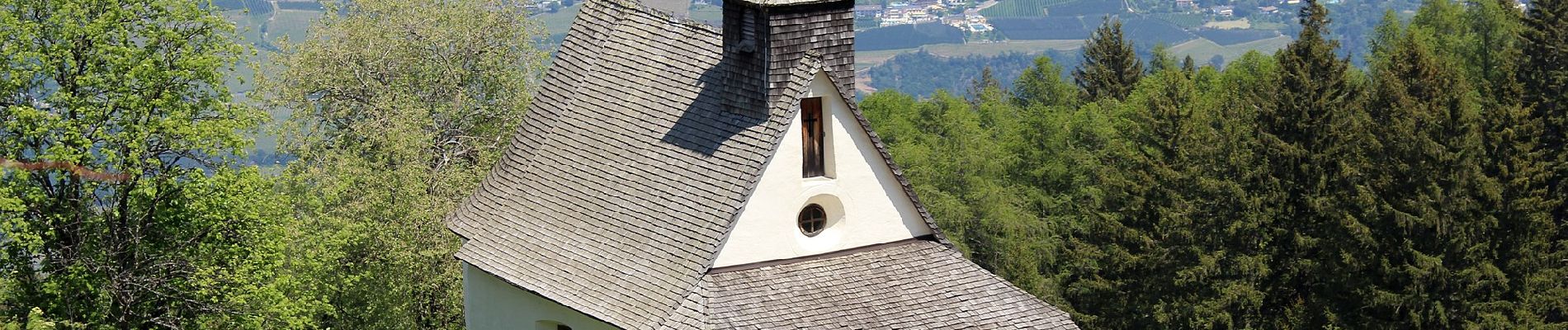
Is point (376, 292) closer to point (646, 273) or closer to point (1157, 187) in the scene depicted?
point (646, 273)

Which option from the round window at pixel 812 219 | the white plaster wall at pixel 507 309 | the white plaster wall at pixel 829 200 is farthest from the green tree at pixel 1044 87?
the round window at pixel 812 219

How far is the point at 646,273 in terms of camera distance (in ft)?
101

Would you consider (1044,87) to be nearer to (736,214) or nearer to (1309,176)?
(1309,176)

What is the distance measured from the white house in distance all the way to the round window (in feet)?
0.07

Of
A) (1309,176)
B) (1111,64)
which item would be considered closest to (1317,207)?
(1309,176)

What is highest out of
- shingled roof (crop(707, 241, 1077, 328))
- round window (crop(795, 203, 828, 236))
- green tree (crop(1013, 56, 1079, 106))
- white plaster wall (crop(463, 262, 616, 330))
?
round window (crop(795, 203, 828, 236))

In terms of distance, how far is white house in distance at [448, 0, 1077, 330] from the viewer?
100 feet

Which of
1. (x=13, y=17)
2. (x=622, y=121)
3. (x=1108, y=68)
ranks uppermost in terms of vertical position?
(x=13, y=17)

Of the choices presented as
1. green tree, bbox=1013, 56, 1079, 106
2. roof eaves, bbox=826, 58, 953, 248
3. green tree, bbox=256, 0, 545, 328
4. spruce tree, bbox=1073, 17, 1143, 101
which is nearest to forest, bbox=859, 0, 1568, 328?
green tree, bbox=256, 0, 545, 328

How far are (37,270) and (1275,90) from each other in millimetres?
29539

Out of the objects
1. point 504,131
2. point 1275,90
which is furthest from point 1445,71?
point 504,131

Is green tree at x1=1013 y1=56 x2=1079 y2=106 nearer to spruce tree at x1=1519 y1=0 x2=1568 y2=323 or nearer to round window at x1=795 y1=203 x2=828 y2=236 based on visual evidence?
spruce tree at x1=1519 y1=0 x2=1568 y2=323

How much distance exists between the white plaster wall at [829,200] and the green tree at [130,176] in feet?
29.0

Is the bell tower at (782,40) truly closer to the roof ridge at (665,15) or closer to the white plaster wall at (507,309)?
the roof ridge at (665,15)
